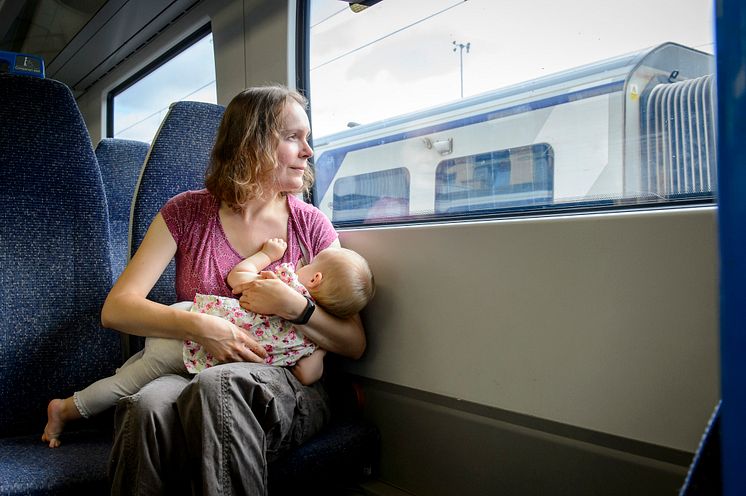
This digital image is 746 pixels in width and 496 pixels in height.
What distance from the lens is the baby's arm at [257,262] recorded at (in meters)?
1.69

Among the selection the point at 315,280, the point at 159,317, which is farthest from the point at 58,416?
the point at 315,280

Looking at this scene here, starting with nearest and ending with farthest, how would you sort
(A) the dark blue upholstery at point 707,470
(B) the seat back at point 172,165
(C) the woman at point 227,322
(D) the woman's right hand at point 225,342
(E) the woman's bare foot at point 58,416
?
(A) the dark blue upholstery at point 707,470
(C) the woman at point 227,322
(D) the woman's right hand at point 225,342
(E) the woman's bare foot at point 58,416
(B) the seat back at point 172,165

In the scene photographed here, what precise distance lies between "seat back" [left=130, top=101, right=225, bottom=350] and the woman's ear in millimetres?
606

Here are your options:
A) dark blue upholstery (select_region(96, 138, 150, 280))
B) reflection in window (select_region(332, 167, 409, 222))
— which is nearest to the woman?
reflection in window (select_region(332, 167, 409, 222))

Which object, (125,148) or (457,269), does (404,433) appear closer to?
Answer: (457,269)

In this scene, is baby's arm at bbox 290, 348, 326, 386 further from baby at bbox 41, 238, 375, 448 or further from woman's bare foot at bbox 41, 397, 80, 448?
woman's bare foot at bbox 41, 397, 80, 448

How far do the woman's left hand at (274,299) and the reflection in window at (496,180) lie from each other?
0.60 meters

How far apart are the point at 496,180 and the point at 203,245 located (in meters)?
0.90

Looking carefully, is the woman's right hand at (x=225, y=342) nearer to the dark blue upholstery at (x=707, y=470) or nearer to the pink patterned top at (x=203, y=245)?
the pink patterned top at (x=203, y=245)

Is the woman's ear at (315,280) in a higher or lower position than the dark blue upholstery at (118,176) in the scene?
lower

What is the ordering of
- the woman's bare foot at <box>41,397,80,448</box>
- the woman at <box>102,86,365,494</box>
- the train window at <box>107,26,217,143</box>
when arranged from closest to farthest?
1. the woman at <box>102,86,365,494</box>
2. the woman's bare foot at <box>41,397,80,448</box>
3. the train window at <box>107,26,217,143</box>

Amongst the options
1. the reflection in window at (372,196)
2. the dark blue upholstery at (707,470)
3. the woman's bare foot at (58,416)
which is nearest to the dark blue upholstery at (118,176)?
the reflection in window at (372,196)

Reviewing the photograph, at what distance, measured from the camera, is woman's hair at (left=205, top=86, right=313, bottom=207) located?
178 cm

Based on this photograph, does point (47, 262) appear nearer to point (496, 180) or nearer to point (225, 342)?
point (225, 342)
